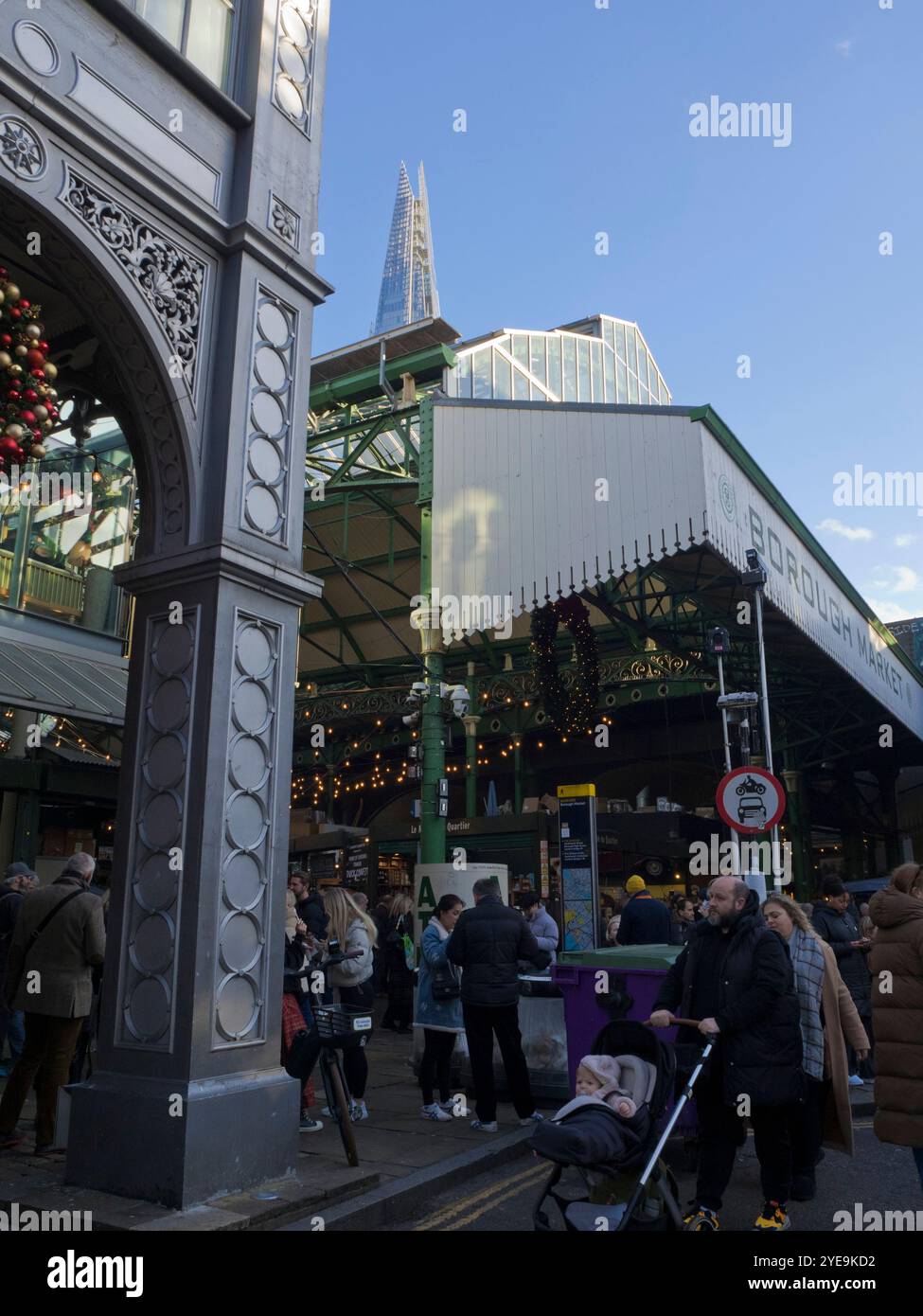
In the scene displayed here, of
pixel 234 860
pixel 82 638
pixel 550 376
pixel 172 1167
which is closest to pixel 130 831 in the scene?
pixel 234 860

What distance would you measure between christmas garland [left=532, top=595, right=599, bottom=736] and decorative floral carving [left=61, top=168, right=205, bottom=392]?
12.9 meters

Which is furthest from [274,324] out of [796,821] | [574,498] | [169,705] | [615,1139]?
[796,821]

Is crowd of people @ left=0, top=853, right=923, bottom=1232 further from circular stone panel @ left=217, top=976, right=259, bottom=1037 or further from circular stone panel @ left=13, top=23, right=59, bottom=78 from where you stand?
circular stone panel @ left=13, top=23, right=59, bottom=78

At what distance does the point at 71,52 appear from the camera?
19.0ft

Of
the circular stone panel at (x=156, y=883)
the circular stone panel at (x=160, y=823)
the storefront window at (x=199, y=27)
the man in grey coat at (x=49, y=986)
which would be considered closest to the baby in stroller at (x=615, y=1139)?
the circular stone panel at (x=156, y=883)

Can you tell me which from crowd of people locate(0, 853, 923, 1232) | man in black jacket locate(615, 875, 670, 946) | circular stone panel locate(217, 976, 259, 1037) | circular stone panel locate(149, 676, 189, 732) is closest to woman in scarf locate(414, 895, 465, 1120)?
crowd of people locate(0, 853, 923, 1232)

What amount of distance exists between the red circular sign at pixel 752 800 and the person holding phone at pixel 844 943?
109cm

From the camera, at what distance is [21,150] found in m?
5.42

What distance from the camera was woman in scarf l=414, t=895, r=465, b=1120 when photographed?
314 inches

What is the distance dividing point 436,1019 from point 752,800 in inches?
139

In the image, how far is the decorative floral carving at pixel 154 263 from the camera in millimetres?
5812

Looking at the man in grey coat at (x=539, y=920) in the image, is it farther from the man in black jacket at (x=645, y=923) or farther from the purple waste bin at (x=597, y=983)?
the purple waste bin at (x=597, y=983)
